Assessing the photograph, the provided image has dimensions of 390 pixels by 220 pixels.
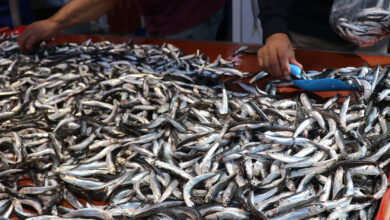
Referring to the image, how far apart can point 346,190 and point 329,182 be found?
2.3 inches

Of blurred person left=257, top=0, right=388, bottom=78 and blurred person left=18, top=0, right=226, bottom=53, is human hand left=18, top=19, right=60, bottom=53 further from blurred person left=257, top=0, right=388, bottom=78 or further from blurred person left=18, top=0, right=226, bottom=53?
blurred person left=257, top=0, right=388, bottom=78

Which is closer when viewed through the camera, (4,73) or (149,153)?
(149,153)

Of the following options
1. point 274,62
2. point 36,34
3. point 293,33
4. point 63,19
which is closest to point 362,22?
point 274,62

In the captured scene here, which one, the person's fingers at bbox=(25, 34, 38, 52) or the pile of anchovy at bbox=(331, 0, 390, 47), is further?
the person's fingers at bbox=(25, 34, 38, 52)

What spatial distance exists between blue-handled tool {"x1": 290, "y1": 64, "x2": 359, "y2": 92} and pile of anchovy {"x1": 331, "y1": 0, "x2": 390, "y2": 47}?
337mm

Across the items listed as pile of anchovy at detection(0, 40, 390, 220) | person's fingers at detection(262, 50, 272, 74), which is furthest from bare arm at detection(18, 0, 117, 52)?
person's fingers at detection(262, 50, 272, 74)

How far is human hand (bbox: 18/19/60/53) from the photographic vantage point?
298 cm

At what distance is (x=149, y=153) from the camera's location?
135cm

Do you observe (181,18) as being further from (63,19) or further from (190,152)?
(190,152)

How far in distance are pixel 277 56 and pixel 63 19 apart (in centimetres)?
189

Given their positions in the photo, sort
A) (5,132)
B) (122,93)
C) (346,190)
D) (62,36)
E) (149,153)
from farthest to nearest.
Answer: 1. (62,36)
2. (122,93)
3. (5,132)
4. (149,153)
5. (346,190)

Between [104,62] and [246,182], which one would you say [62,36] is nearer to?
[104,62]

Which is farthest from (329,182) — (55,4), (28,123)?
(55,4)

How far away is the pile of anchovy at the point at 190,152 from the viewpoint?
1.09 metres
